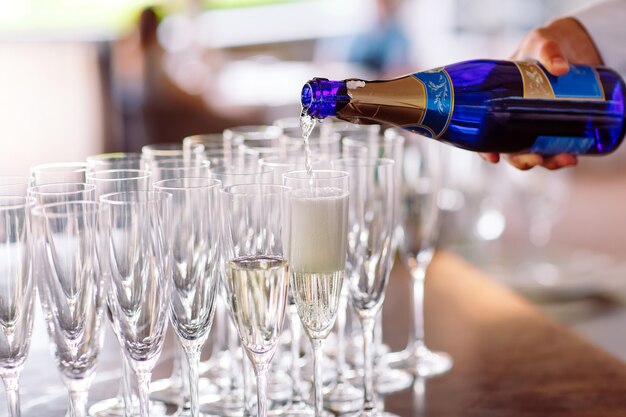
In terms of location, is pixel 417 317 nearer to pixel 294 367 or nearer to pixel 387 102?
pixel 294 367

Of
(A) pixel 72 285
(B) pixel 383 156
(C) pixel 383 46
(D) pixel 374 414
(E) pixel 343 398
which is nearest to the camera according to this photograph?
(A) pixel 72 285

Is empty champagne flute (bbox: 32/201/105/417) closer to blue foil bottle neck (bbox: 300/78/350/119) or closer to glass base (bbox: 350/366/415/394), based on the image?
blue foil bottle neck (bbox: 300/78/350/119)

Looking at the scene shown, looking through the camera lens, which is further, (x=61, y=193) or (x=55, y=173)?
(x=55, y=173)

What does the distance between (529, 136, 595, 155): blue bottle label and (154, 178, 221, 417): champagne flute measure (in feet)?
1.99

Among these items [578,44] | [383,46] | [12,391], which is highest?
[383,46]

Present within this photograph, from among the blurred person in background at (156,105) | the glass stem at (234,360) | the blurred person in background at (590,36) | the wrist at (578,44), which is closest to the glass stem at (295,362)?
the glass stem at (234,360)

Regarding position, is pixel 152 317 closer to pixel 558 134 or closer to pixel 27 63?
pixel 558 134

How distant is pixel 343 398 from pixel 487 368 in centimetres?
24

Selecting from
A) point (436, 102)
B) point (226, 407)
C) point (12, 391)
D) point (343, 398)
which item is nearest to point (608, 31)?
point (436, 102)

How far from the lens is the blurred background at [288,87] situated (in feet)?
7.80

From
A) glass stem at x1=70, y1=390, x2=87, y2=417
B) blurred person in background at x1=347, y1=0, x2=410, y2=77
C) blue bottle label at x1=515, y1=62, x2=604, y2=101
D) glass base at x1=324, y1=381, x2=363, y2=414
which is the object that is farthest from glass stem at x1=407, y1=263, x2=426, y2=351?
blurred person in background at x1=347, y1=0, x2=410, y2=77

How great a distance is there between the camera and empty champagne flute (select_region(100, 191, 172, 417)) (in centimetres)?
101

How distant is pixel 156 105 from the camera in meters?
4.59

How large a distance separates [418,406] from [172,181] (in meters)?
0.49
